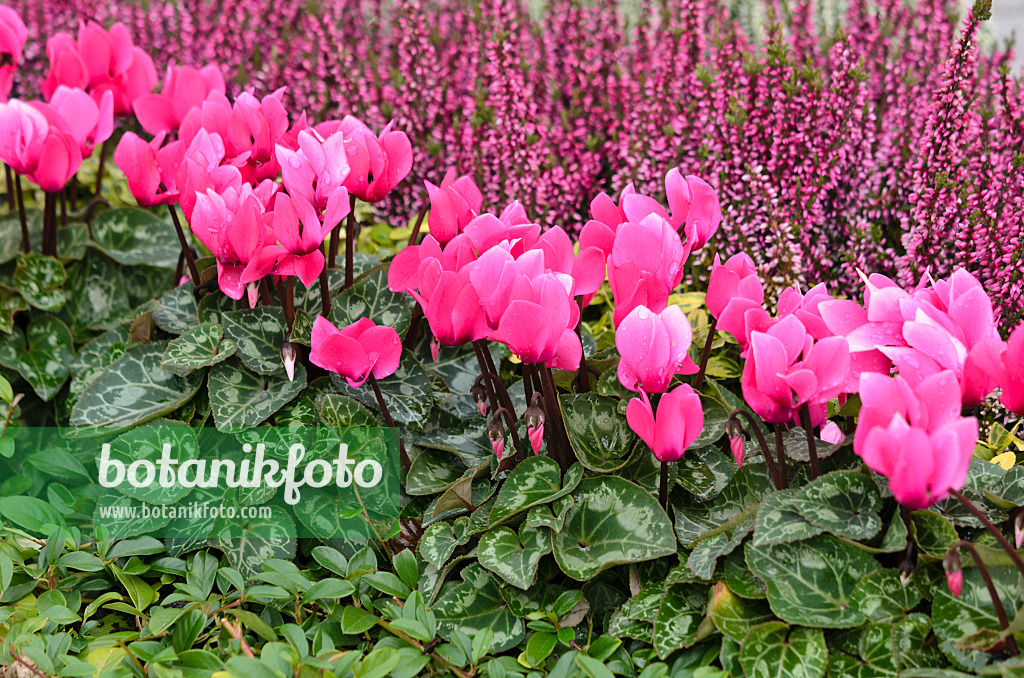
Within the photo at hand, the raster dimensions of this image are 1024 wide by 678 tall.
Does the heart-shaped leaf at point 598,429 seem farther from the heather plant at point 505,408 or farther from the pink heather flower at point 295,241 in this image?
the pink heather flower at point 295,241

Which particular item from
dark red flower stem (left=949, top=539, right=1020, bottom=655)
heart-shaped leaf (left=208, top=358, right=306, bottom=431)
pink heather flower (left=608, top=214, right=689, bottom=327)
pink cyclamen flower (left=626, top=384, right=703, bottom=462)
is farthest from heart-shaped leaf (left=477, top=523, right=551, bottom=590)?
dark red flower stem (left=949, top=539, right=1020, bottom=655)

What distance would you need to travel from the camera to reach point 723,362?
6.84 feet

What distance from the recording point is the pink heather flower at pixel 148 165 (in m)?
1.89

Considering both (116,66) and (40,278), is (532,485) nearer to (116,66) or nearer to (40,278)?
(40,278)

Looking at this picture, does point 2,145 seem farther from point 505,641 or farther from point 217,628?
point 505,641

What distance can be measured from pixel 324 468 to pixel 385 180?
0.64 m

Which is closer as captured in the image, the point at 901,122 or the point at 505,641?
the point at 505,641

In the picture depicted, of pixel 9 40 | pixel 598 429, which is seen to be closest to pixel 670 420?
pixel 598 429

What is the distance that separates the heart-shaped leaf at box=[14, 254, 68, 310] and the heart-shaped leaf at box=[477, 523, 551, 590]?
1.52m

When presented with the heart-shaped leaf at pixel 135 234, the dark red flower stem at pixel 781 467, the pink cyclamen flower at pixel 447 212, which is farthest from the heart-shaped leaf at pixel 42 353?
the dark red flower stem at pixel 781 467

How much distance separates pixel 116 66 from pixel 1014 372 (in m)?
2.39

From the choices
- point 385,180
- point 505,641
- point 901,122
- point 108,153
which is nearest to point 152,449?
point 385,180

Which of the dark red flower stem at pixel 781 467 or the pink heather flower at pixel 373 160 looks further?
the pink heather flower at pixel 373 160

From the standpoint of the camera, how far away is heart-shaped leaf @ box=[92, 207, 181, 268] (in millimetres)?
2490
